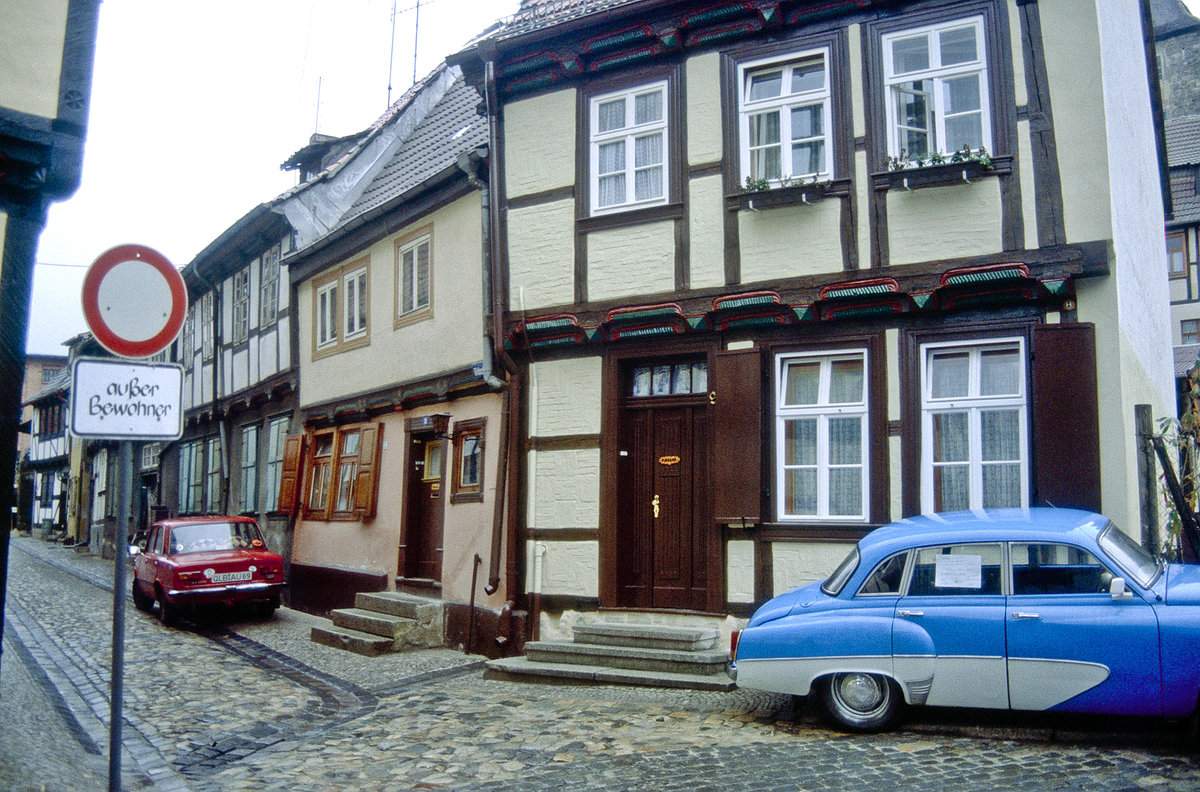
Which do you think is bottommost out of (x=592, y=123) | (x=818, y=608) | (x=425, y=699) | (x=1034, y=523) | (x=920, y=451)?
(x=425, y=699)

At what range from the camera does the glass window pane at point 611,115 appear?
36.9ft

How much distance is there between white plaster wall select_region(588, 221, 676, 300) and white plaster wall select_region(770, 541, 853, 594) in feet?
9.19

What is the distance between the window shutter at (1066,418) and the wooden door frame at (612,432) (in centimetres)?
306

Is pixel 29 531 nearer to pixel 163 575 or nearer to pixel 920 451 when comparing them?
pixel 163 575

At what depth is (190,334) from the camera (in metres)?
25.8

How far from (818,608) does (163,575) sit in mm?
10922

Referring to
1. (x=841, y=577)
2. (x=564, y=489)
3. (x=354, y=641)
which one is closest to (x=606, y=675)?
(x=564, y=489)

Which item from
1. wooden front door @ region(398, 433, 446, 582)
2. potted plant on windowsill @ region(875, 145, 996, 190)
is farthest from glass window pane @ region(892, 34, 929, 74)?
wooden front door @ region(398, 433, 446, 582)

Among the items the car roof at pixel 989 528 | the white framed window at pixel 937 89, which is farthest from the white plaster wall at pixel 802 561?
the white framed window at pixel 937 89

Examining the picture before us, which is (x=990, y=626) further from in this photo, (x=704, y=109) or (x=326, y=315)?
(x=326, y=315)

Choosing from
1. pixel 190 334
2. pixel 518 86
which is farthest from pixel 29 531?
pixel 518 86

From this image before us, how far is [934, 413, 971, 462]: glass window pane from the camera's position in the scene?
9.09 meters

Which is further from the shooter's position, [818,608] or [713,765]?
[818,608]

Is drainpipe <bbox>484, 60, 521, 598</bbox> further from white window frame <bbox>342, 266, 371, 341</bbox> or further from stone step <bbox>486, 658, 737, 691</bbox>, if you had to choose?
white window frame <bbox>342, 266, 371, 341</bbox>
